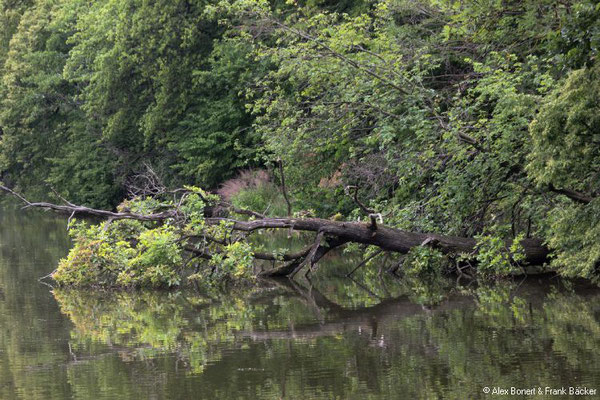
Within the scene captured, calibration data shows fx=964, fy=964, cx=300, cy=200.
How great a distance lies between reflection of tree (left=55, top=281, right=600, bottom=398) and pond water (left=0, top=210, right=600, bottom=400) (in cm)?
2

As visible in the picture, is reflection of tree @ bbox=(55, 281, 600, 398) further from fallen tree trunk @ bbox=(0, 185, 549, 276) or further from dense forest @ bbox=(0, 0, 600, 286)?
dense forest @ bbox=(0, 0, 600, 286)

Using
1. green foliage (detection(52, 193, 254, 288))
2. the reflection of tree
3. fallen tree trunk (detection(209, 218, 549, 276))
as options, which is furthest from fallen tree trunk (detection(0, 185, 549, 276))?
the reflection of tree

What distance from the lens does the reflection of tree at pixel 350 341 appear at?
7918 millimetres

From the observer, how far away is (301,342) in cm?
989

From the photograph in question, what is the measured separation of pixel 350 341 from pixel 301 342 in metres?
0.50

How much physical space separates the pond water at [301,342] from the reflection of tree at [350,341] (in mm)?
18

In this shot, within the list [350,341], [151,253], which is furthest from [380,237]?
[350,341]

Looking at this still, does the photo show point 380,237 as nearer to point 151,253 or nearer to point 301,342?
point 151,253

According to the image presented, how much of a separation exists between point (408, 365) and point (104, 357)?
3085 mm

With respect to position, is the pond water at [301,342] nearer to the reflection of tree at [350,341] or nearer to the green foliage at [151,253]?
the reflection of tree at [350,341]

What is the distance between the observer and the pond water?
7945mm

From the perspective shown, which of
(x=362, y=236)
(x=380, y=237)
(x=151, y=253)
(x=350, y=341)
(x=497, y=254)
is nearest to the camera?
(x=350, y=341)

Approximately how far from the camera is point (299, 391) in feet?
25.4

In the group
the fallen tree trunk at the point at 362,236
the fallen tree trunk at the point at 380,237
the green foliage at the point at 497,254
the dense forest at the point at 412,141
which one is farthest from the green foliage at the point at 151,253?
the green foliage at the point at 497,254
